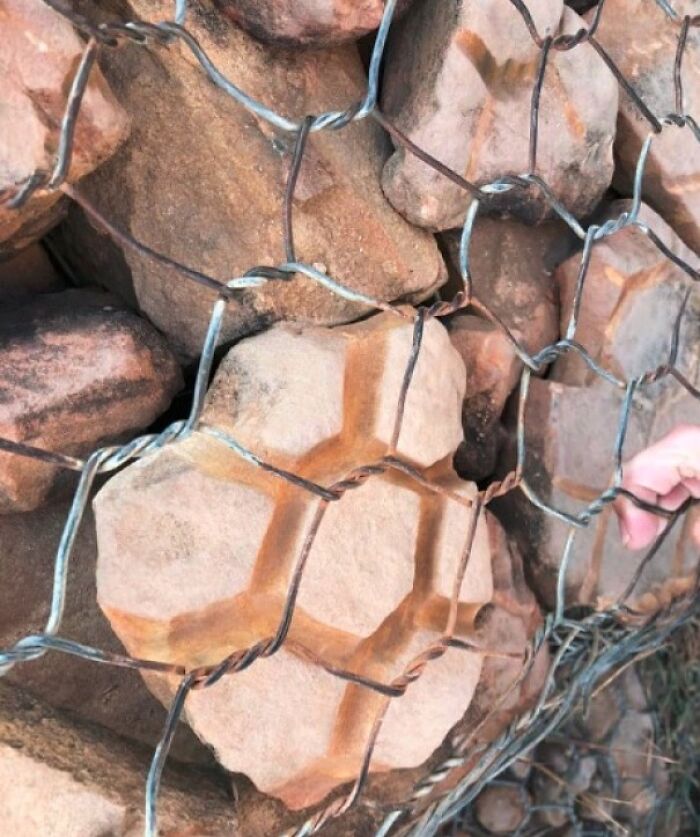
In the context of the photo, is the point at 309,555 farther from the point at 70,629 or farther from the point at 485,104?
the point at 485,104

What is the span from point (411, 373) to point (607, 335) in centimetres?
30

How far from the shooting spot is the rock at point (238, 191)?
74 centimetres

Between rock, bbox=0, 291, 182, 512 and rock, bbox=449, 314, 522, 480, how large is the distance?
28 cm

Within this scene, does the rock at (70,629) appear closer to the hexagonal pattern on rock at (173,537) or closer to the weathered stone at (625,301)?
the hexagonal pattern on rock at (173,537)

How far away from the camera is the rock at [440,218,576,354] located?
0.90 m

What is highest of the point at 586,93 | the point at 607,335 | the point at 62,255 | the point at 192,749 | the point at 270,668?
the point at 586,93

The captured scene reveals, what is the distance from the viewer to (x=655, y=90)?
96cm

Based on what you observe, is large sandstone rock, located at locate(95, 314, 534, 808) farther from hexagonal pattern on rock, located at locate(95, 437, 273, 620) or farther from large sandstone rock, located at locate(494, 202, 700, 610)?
large sandstone rock, located at locate(494, 202, 700, 610)

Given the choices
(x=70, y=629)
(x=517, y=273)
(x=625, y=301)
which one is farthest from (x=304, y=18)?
(x=70, y=629)

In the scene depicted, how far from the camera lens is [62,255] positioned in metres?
0.86

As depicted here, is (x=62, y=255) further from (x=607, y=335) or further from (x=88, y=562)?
(x=607, y=335)

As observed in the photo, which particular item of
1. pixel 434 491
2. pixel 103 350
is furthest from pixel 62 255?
pixel 434 491

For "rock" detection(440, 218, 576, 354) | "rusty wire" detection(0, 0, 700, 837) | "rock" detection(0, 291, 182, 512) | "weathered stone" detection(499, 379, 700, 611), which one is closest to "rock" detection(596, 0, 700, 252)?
"rusty wire" detection(0, 0, 700, 837)

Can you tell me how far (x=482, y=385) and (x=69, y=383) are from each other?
0.38 meters
